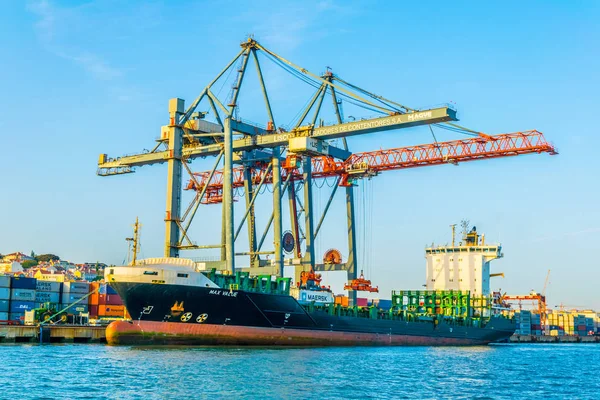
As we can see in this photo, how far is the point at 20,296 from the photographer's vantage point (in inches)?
2635

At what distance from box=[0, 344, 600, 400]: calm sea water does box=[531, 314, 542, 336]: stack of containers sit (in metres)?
84.5

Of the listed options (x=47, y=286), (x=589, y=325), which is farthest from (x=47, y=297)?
(x=589, y=325)

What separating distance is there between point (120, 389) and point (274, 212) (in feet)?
89.0

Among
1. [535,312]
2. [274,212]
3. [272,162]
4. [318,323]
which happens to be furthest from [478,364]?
[535,312]

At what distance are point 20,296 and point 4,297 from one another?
1739 millimetres

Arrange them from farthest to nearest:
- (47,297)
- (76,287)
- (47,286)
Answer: (76,287)
(47,286)
(47,297)

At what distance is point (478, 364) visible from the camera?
133 ft

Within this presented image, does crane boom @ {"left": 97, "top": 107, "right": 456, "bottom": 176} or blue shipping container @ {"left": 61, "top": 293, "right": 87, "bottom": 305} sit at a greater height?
crane boom @ {"left": 97, "top": 107, "right": 456, "bottom": 176}

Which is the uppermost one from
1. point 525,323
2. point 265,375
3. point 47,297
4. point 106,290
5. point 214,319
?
point 106,290

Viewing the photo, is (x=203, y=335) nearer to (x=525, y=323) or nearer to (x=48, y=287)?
(x=48, y=287)

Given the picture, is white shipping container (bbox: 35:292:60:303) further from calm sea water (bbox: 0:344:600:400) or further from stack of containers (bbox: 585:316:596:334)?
stack of containers (bbox: 585:316:596:334)

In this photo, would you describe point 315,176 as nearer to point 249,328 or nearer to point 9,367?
point 249,328

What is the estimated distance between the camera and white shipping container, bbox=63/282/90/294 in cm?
7650

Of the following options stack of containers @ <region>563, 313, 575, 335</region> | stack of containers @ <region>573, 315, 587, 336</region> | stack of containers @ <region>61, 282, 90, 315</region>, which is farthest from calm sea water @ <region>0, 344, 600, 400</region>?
stack of containers @ <region>573, 315, 587, 336</region>
